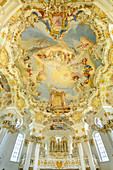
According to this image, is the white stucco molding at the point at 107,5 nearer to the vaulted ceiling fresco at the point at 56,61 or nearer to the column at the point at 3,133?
the vaulted ceiling fresco at the point at 56,61

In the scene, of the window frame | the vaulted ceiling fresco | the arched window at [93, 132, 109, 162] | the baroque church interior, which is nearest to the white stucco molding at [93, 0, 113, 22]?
the baroque church interior

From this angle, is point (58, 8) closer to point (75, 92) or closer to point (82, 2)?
point (82, 2)

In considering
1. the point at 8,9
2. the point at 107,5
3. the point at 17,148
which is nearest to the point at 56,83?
the point at 17,148

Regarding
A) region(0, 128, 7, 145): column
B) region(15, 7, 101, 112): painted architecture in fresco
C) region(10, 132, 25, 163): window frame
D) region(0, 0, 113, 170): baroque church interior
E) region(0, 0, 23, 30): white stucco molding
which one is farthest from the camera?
region(10, 132, 25, 163): window frame

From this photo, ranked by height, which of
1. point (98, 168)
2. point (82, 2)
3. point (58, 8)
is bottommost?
point (98, 168)

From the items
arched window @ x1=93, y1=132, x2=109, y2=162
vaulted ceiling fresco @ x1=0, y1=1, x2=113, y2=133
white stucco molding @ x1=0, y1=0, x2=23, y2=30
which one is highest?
vaulted ceiling fresco @ x1=0, y1=1, x2=113, y2=133

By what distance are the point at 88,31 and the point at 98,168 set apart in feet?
40.0

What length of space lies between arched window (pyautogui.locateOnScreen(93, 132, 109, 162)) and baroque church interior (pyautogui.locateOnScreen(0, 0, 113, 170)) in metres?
0.09

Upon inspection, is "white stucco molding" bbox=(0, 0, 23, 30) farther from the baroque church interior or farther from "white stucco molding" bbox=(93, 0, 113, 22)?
"white stucco molding" bbox=(93, 0, 113, 22)

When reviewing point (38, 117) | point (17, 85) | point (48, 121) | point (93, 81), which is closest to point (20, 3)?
point (17, 85)

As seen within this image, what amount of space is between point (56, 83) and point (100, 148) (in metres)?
8.38

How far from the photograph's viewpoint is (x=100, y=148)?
12.1m

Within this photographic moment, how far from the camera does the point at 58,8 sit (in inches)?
310

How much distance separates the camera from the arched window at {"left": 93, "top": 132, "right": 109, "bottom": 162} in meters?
11.3
